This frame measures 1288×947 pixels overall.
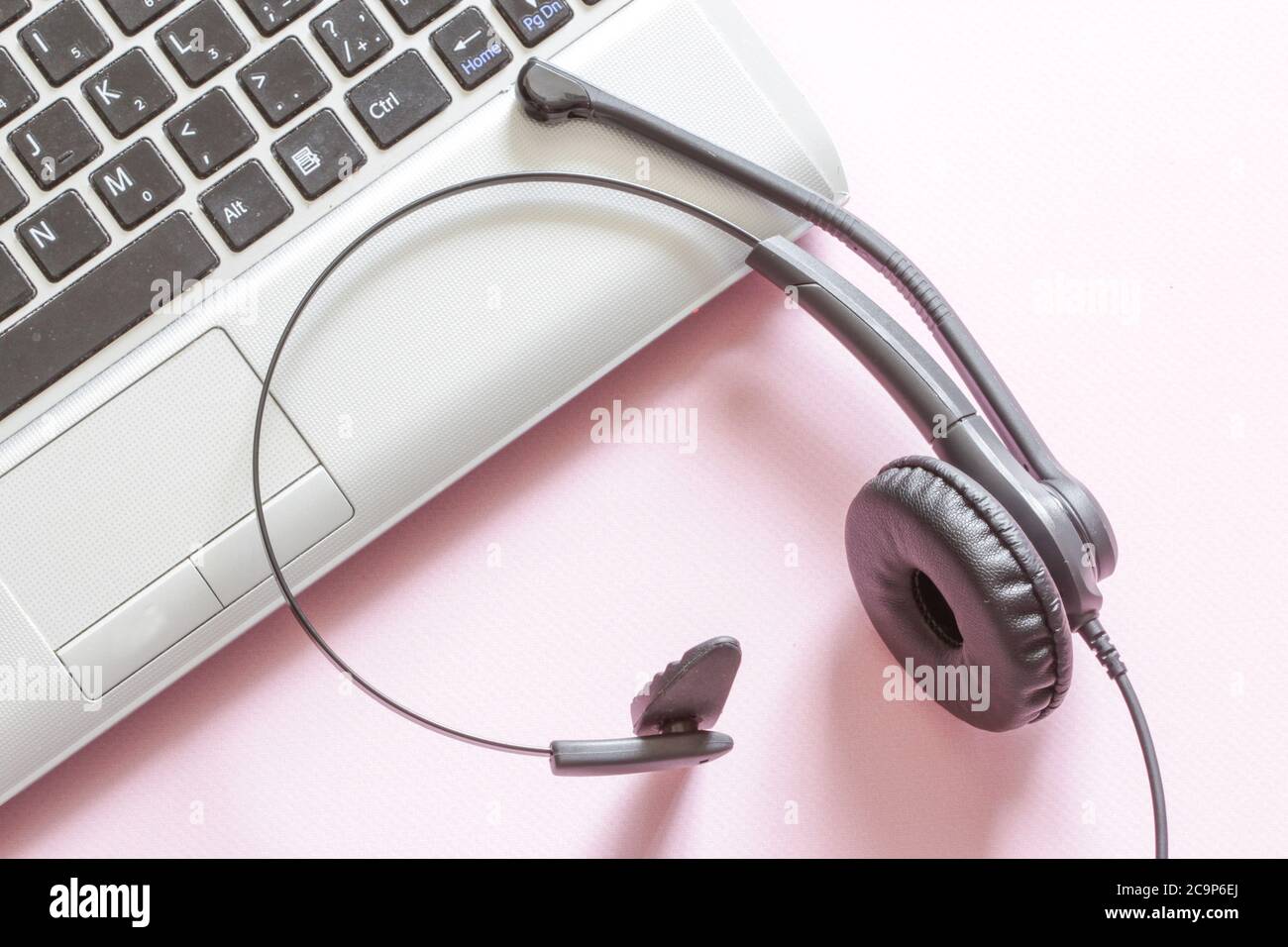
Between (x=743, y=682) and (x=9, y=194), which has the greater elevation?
(x=9, y=194)

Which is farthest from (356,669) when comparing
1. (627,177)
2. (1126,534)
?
(1126,534)

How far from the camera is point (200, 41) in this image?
48 cm

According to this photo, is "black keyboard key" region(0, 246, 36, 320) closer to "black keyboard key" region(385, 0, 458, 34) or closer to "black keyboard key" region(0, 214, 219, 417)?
"black keyboard key" region(0, 214, 219, 417)

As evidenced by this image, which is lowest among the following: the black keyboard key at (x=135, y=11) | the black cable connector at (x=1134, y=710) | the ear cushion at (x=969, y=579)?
the black cable connector at (x=1134, y=710)

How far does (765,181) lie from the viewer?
53 centimetres

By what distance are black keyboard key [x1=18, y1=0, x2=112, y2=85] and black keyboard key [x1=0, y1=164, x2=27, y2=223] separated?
44 mm

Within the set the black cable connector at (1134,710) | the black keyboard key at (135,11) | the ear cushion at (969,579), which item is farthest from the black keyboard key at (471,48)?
the black cable connector at (1134,710)

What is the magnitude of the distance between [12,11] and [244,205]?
12 centimetres

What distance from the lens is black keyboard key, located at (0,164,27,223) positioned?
0.47 meters

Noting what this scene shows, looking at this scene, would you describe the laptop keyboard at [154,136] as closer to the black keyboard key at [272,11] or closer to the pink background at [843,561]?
the black keyboard key at [272,11]

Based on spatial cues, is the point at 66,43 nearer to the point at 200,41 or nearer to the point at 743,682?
the point at 200,41

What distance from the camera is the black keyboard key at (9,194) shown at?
47 centimetres

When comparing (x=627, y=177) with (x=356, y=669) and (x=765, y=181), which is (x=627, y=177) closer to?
(x=765, y=181)

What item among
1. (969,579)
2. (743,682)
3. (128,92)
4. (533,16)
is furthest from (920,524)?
(128,92)
